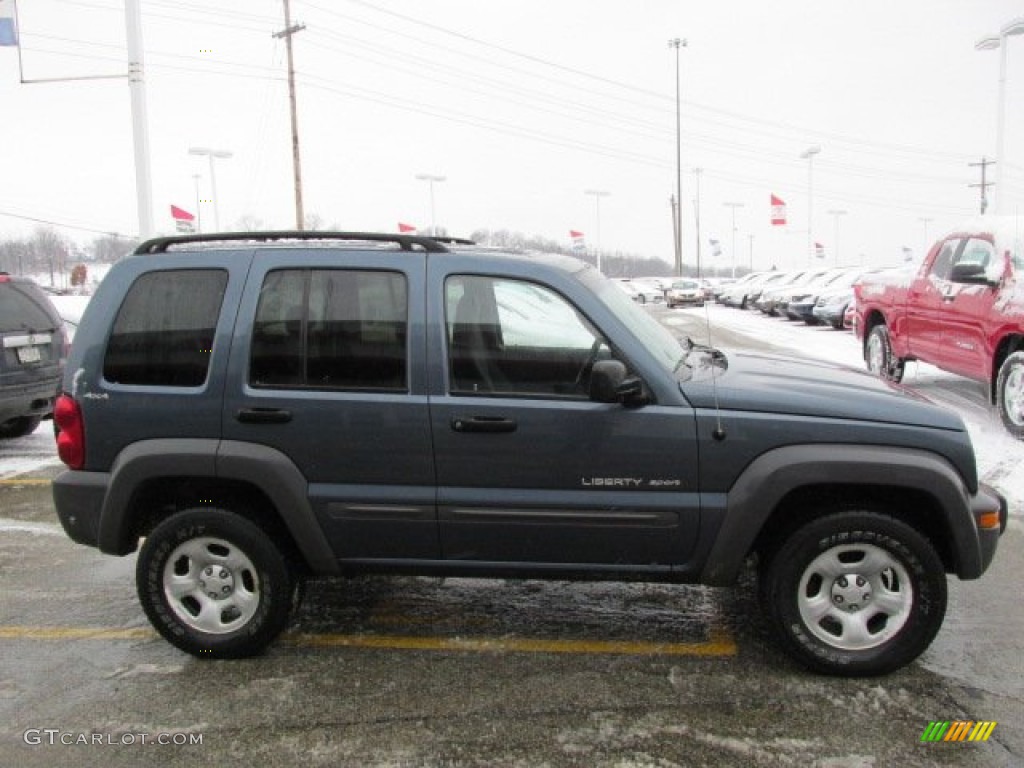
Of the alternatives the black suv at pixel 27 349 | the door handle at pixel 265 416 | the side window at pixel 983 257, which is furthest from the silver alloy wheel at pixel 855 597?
the black suv at pixel 27 349

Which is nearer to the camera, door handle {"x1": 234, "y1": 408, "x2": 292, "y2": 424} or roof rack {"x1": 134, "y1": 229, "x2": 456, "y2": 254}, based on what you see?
door handle {"x1": 234, "y1": 408, "x2": 292, "y2": 424}

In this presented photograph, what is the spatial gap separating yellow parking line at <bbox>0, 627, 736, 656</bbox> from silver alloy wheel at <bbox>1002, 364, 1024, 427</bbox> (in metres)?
5.38

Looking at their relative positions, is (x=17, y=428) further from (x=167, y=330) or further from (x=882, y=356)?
(x=882, y=356)

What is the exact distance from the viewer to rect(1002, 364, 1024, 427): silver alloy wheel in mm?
7578

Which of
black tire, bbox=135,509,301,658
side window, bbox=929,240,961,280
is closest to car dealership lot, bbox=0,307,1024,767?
black tire, bbox=135,509,301,658

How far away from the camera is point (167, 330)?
3.60 m

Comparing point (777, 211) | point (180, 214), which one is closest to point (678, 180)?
point (777, 211)

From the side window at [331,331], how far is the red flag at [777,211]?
4157 cm

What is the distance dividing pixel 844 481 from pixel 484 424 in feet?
4.77

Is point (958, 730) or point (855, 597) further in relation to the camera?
point (855, 597)

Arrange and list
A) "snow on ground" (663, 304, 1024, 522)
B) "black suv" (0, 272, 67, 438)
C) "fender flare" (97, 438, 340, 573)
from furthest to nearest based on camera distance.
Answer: "black suv" (0, 272, 67, 438) → "snow on ground" (663, 304, 1024, 522) → "fender flare" (97, 438, 340, 573)

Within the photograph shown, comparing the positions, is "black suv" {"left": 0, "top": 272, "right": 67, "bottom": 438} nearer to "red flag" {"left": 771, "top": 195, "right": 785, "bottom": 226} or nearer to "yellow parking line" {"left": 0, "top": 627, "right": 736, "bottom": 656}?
"yellow parking line" {"left": 0, "top": 627, "right": 736, "bottom": 656}

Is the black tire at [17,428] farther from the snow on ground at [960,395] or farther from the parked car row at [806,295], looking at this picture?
the parked car row at [806,295]

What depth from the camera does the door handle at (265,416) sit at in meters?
3.43
